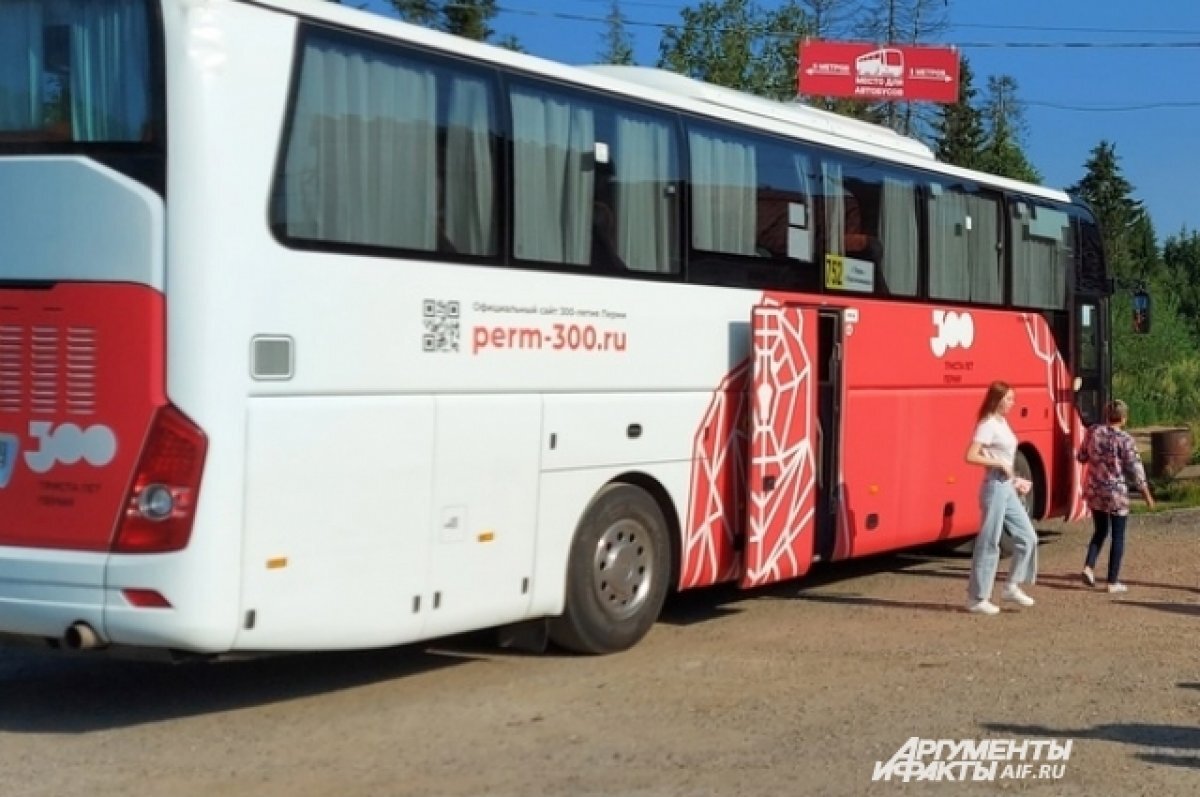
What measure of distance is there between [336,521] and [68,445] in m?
1.39

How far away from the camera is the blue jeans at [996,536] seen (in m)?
12.4

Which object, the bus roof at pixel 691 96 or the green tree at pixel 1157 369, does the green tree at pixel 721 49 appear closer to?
the green tree at pixel 1157 369

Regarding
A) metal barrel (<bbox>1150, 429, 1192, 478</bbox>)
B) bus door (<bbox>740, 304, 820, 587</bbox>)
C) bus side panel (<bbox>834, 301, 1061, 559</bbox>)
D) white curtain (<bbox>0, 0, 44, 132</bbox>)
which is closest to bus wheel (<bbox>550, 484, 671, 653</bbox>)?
bus door (<bbox>740, 304, 820, 587</bbox>)

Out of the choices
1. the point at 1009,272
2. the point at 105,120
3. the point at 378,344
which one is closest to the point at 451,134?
the point at 378,344

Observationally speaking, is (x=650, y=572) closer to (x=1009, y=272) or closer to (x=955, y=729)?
(x=955, y=729)

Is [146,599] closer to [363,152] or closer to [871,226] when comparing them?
[363,152]

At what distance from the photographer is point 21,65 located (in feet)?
27.5

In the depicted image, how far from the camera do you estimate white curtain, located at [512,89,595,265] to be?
9.85 metres

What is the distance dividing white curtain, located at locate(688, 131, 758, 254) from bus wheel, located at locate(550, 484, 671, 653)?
1.98 meters

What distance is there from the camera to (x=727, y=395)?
11.7m

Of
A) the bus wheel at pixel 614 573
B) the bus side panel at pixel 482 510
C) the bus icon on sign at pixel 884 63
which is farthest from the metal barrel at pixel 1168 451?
the bus icon on sign at pixel 884 63

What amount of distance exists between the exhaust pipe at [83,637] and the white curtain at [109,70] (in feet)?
7.85

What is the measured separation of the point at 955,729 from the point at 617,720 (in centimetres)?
180

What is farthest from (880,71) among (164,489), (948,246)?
(164,489)
